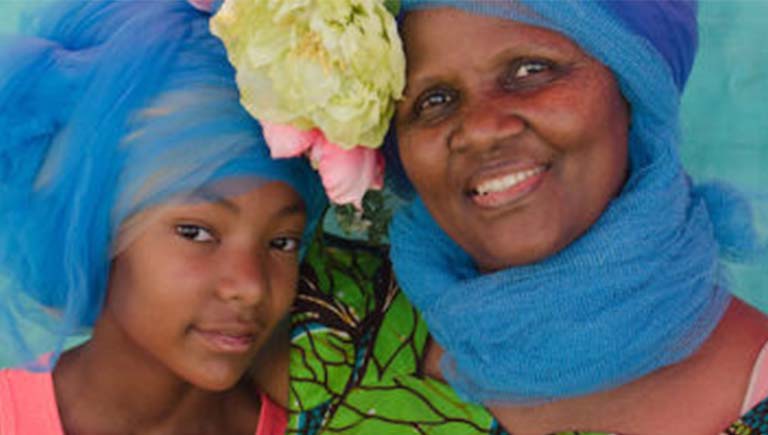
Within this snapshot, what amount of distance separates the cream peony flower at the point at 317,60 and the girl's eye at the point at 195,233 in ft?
1.06

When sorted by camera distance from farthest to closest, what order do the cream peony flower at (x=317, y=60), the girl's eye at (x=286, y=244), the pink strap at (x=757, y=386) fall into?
the girl's eye at (x=286, y=244)
the cream peony flower at (x=317, y=60)
the pink strap at (x=757, y=386)

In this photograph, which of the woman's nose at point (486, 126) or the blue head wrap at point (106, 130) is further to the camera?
the blue head wrap at point (106, 130)

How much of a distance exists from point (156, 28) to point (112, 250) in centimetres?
53

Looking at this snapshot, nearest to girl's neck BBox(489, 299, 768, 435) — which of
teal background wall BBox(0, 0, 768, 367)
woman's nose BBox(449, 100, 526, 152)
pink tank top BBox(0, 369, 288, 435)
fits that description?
woman's nose BBox(449, 100, 526, 152)

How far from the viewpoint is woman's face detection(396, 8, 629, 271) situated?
90.0 inches

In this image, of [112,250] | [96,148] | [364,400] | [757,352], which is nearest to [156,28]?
[96,148]

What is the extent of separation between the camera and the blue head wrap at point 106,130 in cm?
260

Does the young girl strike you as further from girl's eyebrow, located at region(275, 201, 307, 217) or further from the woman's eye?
the woman's eye

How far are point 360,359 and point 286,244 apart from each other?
338 millimetres

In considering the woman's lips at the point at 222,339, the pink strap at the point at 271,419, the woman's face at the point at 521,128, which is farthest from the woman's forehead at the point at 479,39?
the pink strap at the point at 271,419

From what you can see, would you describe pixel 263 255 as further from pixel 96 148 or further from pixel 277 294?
pixel 96 148

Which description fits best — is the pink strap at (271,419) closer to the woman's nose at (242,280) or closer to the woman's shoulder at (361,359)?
the woman's shoulder at (361,359)

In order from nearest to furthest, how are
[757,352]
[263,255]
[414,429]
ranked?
[757,352] → [414,429] → [263,255]

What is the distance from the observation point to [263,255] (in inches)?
104
